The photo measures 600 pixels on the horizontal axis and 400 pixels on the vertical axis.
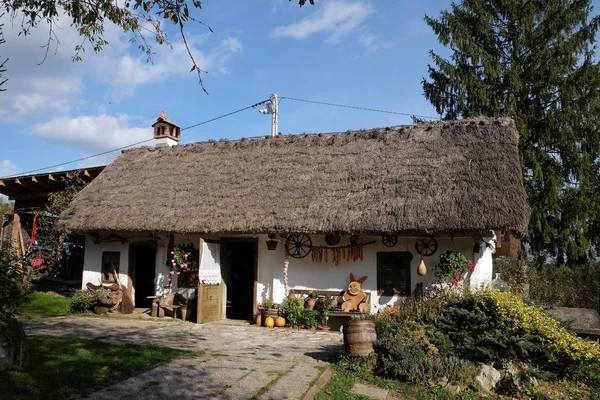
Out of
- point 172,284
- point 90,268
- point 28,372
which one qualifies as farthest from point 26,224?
point 28,372

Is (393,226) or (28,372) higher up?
(393,226)

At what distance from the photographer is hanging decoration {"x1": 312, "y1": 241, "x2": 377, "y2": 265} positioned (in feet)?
33.9

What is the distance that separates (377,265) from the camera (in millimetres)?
10242

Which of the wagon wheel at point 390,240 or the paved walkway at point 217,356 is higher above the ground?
the wagon wheel at point 390,240

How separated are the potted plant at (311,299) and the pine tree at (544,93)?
302 inches

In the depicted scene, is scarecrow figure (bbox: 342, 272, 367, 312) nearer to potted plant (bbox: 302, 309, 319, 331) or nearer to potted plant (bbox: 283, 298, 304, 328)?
potted plant (bbox: 302, 309, 319, 331)

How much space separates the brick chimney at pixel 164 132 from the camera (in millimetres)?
16406

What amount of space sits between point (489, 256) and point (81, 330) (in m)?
8.23

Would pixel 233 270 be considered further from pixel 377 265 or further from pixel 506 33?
pixel 506 33

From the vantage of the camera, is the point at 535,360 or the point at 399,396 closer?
the point at 399,396

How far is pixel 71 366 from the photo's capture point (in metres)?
5.80

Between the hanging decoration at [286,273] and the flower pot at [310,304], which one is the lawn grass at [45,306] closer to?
the hanging decoration at [286,273]

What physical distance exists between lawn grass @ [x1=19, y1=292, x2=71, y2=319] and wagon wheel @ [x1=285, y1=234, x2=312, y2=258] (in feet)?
18.4

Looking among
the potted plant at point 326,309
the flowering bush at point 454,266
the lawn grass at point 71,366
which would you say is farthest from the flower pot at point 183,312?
the flowering bush at point 454,266
